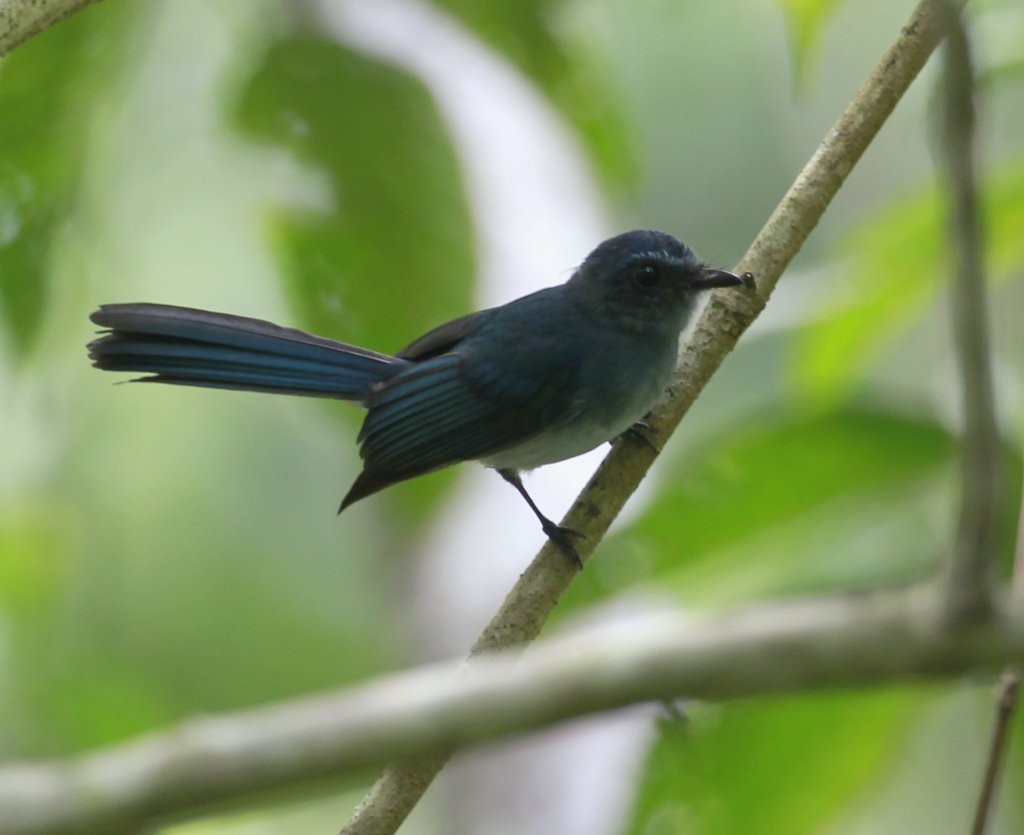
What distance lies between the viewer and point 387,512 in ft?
13.3

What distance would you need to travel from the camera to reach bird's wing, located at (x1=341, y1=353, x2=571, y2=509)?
3.56 metres

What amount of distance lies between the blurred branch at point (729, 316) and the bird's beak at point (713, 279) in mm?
55

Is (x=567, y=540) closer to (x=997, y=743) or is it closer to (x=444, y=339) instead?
(x=997, y=743)

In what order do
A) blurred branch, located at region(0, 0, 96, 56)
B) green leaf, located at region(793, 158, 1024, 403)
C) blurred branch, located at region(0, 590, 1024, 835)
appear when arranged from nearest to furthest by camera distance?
blurred branch, located at region(0, 590, 1024, 835)
blurred branch, located at region(0, 0, 96, 56)
green leaf, located at region(793, 158, 1024, 403)

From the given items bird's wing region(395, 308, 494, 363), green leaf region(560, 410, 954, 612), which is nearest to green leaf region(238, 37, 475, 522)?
bird's wing region(395, 308, 494, 363)

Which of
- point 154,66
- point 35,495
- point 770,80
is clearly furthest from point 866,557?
point 770,80

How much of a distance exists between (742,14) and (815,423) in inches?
237

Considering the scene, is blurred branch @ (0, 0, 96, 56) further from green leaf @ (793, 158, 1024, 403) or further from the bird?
green leaf @ (793, 158, 1024, 403)

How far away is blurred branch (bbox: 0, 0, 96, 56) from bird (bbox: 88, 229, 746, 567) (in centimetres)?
99

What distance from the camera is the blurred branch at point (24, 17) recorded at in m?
2.24

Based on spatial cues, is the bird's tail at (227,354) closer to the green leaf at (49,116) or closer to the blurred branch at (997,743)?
the green leaf at (49,116)

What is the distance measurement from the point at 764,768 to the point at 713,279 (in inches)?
58.1

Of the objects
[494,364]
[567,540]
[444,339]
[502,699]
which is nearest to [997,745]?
[567,540]

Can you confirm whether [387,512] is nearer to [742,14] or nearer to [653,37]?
[742,14]
